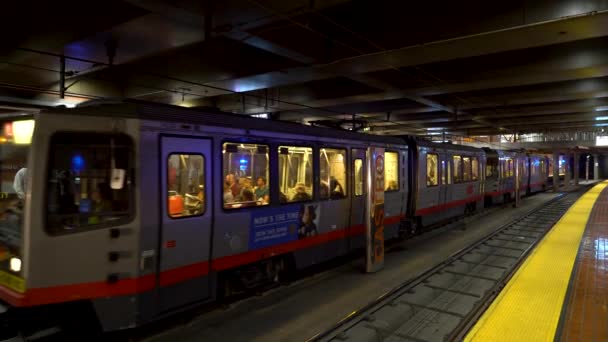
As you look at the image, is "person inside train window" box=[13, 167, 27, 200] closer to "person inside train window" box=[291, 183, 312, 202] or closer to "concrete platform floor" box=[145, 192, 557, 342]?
"concrete platform floor" box=[145, 192, 557, 342]

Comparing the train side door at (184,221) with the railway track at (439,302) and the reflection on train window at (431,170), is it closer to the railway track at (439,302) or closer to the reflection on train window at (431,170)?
the railway track at (439,302)

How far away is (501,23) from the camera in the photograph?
822 centimetres

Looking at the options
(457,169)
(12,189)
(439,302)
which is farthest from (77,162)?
(457,169)

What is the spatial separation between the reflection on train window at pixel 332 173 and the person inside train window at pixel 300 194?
16.1 inches

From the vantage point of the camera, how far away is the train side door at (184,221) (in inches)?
195

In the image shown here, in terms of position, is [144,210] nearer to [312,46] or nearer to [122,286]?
[122,286]

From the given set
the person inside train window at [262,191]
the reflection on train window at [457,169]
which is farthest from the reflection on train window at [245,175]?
the reflection on train window at [457,169]

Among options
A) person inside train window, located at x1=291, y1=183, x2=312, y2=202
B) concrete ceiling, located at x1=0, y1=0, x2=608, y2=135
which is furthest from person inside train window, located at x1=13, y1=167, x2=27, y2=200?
person inside train window, located at x1=291, y1=183, x2=312, y2=202

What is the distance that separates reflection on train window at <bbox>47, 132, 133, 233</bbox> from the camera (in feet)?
14.2

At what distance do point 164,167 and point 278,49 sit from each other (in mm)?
5964

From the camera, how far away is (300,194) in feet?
23.3

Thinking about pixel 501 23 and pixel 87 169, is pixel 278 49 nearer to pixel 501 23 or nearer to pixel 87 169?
pixel 501 23

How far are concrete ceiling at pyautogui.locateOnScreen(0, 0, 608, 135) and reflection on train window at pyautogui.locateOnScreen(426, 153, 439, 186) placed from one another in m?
2.63

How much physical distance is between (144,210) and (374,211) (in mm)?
4424
